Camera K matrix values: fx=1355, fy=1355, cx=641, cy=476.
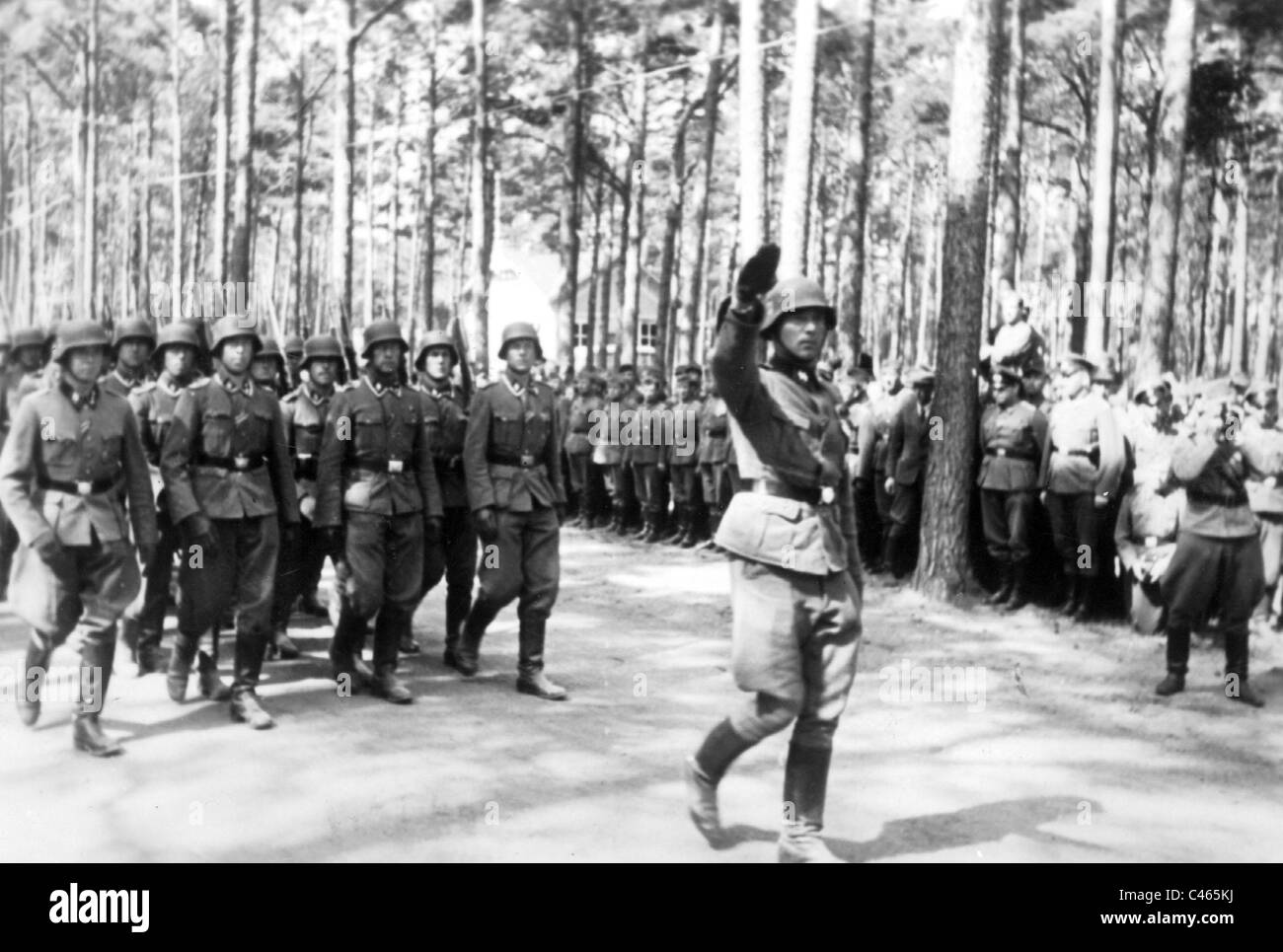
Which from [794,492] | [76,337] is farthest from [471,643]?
[794,492]

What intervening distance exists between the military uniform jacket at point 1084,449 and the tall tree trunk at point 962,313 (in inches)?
31.6

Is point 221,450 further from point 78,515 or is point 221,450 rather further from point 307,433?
point 307,433

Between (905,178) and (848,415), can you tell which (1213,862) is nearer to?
(848,415)

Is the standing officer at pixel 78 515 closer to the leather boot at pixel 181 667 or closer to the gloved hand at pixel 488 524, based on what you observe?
the leather boot at pixel 181 667

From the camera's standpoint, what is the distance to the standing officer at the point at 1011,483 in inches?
440

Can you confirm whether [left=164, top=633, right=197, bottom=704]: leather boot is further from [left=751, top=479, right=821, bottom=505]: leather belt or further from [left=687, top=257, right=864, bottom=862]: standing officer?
[left=751, top=479, right=821, bottom=505]: leather belt

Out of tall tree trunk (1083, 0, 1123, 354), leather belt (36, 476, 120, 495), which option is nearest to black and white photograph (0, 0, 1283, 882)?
leather belt (36, 476, 120, 495)

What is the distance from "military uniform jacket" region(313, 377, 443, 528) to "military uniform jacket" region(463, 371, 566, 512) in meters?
0.30

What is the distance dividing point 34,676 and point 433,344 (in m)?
3.16

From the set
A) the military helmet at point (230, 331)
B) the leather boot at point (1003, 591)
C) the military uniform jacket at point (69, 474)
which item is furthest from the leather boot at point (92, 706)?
the leather boot at point (1003, 591)

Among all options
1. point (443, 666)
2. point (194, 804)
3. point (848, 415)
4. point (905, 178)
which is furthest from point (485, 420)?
point (905, 178)

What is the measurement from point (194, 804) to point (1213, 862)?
13.9 ft

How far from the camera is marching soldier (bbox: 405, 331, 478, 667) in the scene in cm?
896

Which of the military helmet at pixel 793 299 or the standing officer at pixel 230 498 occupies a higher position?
the military helmet at pixel 793 299
